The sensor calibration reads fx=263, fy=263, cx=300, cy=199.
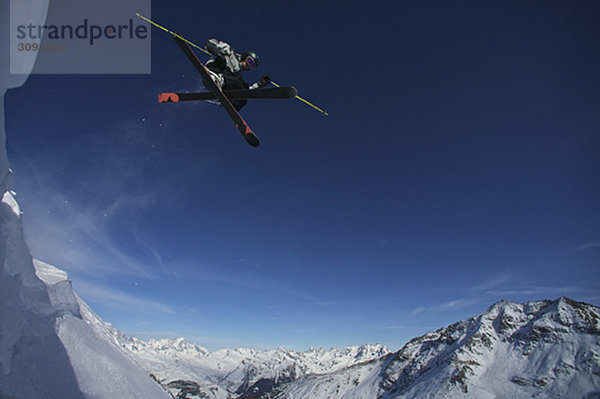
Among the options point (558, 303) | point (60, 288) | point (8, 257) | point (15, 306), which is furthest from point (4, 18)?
point (558, 303)

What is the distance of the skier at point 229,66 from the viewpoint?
930 cm

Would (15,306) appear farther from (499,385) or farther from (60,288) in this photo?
(499,385)

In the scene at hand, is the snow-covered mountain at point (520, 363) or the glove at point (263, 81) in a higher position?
the glove at point (263, 81)

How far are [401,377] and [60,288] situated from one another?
781ft

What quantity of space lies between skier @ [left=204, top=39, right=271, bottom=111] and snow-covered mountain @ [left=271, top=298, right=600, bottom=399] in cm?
19851

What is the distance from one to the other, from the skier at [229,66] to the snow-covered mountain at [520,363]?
199 meters

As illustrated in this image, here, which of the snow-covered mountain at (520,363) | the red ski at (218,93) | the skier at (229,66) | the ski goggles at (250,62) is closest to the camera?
the skier at (229,66)

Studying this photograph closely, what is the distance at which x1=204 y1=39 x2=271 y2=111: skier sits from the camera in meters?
9.30

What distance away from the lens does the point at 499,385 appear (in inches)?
6181

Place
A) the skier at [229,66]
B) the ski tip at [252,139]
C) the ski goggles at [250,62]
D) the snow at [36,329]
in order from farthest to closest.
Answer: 1. the ski goggles at [250,62]
2. the ski tip at [252,139]
3. the skier at [229,66]
4. the snow at [36,329]

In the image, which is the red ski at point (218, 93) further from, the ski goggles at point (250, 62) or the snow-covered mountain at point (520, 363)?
the snow-covered mountain at point (520, 363)

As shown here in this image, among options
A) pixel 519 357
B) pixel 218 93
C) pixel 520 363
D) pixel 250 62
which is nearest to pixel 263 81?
pixel 250 62

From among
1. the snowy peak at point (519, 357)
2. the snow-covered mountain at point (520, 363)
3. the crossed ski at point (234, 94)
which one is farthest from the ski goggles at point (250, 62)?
the snowy peak at point (519, 357)

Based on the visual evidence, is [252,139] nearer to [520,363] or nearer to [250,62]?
[250,62]
